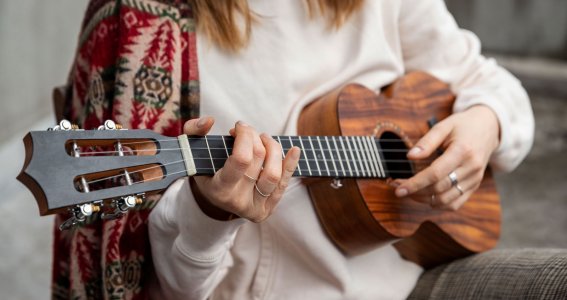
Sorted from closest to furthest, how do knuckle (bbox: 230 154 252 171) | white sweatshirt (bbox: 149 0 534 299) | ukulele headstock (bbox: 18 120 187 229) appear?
ukulele headstock (bbox: 18 120 187 229) < knuckle (bbox: 230 154 252 171) < white sweatshirt (bbox: 149 0 534 299)

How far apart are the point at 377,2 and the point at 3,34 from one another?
5.03 ft

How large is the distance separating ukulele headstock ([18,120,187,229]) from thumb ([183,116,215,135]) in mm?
26

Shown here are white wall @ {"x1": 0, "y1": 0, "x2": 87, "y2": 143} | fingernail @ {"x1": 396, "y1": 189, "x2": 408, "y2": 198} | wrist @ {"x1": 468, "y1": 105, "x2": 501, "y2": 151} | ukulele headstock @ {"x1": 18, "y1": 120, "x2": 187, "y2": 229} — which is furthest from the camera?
white wall @ {"x1": 0, "y1": 0, "x2": 87, "y2": 143}

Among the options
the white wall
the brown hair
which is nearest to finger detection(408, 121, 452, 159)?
the brown hair

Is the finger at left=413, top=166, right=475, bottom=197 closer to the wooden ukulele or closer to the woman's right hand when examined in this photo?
the wooden ukulele

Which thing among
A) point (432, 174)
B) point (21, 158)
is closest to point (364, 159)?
point (432, 174)

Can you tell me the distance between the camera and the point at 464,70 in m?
1.57

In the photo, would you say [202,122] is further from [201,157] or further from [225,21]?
[225,21]

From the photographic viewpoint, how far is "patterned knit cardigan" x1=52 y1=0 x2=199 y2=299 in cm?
116

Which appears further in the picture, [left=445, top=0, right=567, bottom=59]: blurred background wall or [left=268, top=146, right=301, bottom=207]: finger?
[left=445, top=0, right=567, bottom=59]: blurred background wall

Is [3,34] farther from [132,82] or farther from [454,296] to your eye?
[454,296]

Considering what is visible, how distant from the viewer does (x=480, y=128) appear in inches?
55.1

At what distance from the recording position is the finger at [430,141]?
1.29 meters

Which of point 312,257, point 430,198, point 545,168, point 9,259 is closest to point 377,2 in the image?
point 430,198
